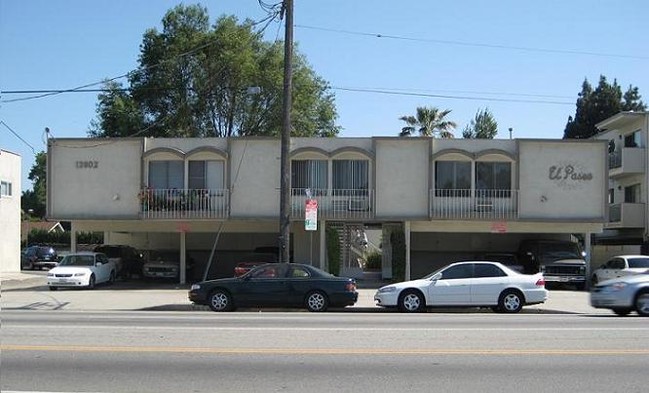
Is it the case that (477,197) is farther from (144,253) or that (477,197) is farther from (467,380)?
(467,380)

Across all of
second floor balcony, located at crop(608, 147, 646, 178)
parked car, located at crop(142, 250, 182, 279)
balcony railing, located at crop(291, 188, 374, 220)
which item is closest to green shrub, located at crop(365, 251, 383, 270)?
balcony railing, located at crop(291, 188, 374, 220)

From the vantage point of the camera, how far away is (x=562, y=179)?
29453 millimetres

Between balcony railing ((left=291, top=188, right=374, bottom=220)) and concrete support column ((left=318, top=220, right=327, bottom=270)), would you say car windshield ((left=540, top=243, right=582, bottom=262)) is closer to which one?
balcony railing ((left=291, top=188, right=374, bottom=220))

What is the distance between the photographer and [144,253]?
3512 centimetres

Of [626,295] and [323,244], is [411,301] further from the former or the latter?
[323,244]

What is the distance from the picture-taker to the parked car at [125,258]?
32.6 m

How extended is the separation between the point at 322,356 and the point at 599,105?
56.6 metres

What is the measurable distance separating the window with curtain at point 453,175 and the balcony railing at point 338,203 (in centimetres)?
306

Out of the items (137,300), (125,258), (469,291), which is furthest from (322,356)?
(125,258)

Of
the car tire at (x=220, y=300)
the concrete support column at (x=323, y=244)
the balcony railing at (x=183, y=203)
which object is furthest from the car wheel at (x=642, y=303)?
the balcony railing at (x=183, y=203)

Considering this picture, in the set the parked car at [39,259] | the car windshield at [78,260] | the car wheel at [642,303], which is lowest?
the parked car at [39,259]

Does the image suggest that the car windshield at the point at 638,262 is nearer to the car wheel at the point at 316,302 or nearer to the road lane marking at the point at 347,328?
the road lane marking at the point at 347,328

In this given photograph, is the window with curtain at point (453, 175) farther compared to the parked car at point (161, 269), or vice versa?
the parked car at point (161, 269)

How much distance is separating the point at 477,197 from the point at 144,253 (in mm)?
16565
